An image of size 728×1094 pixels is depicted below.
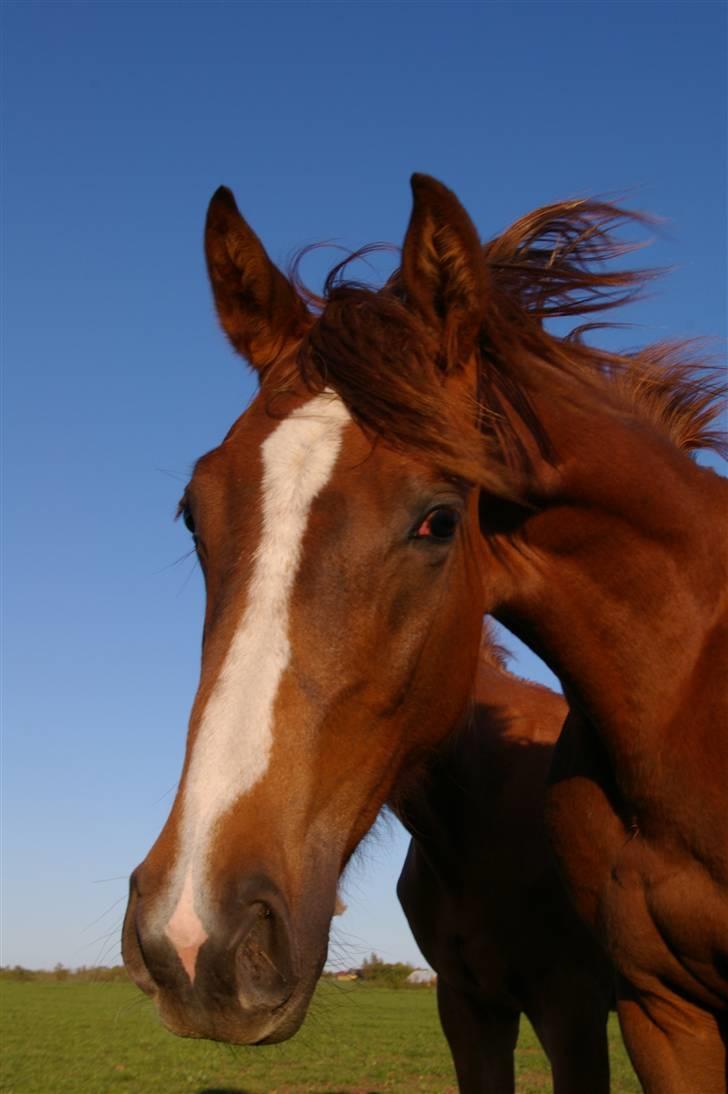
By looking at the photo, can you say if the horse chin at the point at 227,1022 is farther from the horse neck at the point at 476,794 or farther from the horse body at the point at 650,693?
the horse neck at the point at 476,794

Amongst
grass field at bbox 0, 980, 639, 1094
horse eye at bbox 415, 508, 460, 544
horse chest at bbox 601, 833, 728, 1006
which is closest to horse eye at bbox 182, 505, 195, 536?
horse eye at bbox 415, 508, 460, 544

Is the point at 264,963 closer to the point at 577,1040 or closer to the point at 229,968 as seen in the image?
the point at 229,968

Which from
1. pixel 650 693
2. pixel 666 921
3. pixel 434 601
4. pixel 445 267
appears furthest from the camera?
pixel 650 693

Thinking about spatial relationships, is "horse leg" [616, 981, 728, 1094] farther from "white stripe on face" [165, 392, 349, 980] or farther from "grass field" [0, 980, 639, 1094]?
"grass field" [0, 980, 639, 1094]

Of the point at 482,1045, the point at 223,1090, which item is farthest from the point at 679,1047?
the point at 223,1090

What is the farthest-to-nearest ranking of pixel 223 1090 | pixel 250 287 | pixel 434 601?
pixel 223 1090 < pixel 250 287 < pixel 434 601

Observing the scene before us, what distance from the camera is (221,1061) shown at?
1864 centimetres

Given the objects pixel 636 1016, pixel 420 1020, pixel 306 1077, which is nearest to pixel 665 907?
pixel 636 1016

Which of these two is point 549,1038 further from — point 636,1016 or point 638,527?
point 638,527

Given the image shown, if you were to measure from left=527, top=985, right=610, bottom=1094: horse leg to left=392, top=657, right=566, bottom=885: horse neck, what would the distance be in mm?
767

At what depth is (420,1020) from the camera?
93.9 feet

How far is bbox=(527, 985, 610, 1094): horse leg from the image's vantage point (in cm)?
524

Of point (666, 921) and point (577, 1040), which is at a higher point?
point (666, 921)

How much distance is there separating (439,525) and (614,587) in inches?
35.4
